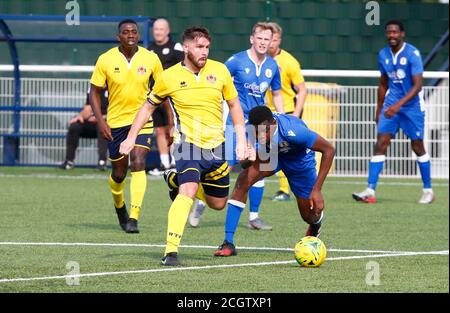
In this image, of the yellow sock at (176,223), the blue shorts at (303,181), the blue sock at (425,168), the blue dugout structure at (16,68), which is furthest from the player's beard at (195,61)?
the blue dugout structure at (16,68)

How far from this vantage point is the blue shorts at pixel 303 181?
1162cm

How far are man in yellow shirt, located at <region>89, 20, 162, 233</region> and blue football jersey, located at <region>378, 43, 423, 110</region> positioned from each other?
4.63 metres

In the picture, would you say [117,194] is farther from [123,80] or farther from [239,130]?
[239,130]

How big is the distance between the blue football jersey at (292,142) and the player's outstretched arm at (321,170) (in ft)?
0.24

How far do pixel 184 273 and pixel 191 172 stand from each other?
1051mm

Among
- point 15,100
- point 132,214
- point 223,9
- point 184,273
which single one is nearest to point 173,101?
point 184,273

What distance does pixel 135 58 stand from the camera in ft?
43.1

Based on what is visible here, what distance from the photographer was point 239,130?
10.6 meters

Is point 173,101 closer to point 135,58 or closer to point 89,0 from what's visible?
point 135,58

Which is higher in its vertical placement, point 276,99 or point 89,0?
point 89,0

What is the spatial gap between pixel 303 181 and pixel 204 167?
134cm

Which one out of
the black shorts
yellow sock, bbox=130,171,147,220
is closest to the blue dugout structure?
the black shorts

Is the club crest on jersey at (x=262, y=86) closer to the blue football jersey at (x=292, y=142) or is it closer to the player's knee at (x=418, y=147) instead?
the blue football jersey at (x=292, y=142)
